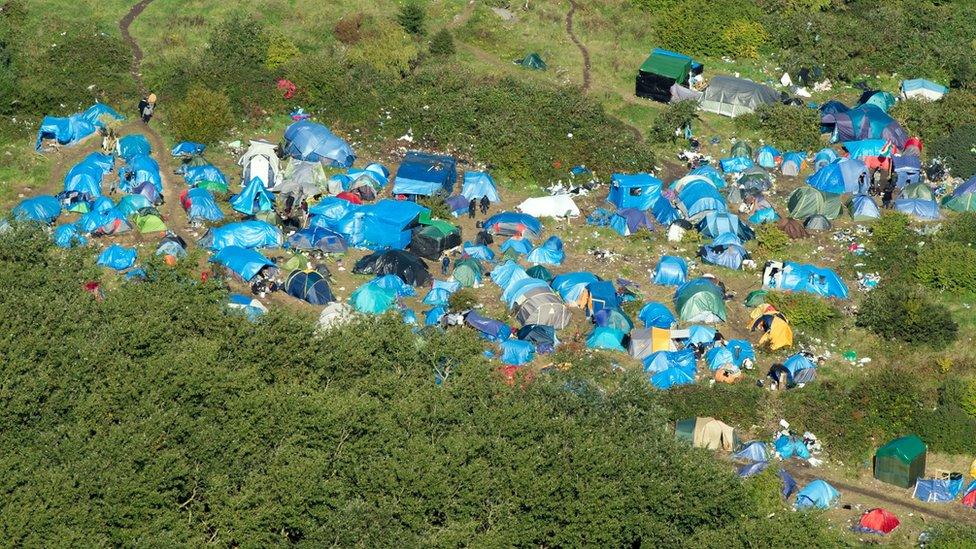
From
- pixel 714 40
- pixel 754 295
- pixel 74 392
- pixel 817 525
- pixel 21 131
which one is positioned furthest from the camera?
pixel 714 40

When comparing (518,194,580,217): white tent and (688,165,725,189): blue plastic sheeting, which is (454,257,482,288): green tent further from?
(688,165,725,189): blue plastic sheeting

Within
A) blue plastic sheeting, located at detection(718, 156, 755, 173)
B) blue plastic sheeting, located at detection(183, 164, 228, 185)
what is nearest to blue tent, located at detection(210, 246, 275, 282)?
blue plastic sheeting, located at detection(183, 164, 228, 185)

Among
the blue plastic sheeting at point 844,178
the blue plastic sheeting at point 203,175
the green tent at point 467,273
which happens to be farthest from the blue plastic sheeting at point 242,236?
the blue plastic sheeting at point 844,178

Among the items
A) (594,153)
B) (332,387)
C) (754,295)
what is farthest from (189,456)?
(594,153)

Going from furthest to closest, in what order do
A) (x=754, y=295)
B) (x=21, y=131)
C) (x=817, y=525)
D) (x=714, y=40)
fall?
(x=714, y=40) → (x=21, y=131) → (x=754, y=295) → (x=817, y=525)

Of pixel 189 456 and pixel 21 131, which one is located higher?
pixel 189 456

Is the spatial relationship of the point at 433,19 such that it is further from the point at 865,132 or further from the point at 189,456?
the point at 189,456

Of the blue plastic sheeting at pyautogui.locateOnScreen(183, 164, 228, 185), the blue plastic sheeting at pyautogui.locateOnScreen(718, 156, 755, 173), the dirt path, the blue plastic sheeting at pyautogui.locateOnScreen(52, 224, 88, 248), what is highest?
the blue plastic sheeting at pyautogui.locateOnScreen(718, 156, 755, 173)

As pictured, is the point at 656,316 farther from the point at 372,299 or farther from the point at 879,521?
the point at 879,521

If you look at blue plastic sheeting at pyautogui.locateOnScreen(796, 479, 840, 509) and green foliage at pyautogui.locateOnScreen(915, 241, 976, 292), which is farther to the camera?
green foliage at pyautogui.locateOnScreen(915, 241, 976, 292)
